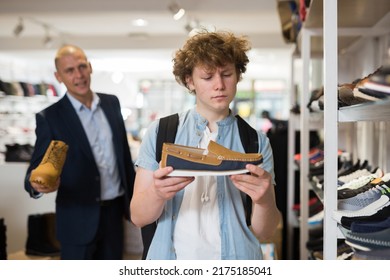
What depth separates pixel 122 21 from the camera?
544 centimetres

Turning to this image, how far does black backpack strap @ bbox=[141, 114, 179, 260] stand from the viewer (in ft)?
4.17

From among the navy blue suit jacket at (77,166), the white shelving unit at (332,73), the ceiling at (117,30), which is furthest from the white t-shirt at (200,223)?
the ceiling at (117,30)

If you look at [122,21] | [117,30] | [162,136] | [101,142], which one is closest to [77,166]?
[101,142]

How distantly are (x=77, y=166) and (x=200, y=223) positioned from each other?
0.77 metres

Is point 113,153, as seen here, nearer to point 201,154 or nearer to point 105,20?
point 201,154

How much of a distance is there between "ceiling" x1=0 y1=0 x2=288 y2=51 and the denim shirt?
107 inches

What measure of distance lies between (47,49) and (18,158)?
10.8ft

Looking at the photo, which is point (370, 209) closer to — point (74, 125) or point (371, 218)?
point (371, 218)

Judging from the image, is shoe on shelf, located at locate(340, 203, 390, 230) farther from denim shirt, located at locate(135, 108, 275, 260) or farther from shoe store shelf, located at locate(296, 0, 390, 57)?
shoe store shelf, located at locate(296, 0, 390, 57)

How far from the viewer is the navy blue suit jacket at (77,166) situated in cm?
183

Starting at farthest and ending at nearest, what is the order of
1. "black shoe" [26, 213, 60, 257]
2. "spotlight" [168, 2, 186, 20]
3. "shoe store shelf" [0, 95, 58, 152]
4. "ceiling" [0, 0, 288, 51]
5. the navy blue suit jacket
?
"ceiling" [0, 0, 288, 51] → "spotlight" [168, 2, 186, 20] → "shoe store shelf" [0, 95, 58, 152] → "black shoe" [26, 213, 60, 257] → the navy blue suit jacket

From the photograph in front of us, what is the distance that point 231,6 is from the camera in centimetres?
395

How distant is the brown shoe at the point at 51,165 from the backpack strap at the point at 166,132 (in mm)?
576

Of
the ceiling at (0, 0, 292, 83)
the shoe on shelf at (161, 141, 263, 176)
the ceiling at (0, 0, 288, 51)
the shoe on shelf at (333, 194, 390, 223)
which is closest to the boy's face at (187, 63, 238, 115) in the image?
the shoe on shelf at (161, 141, 263, 176)
